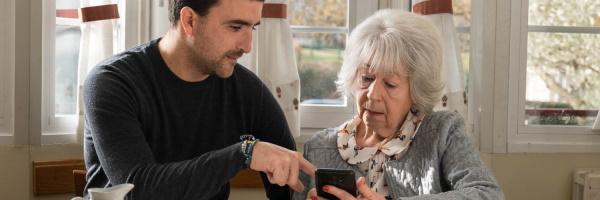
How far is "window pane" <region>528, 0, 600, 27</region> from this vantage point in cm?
277

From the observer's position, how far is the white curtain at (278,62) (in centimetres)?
262

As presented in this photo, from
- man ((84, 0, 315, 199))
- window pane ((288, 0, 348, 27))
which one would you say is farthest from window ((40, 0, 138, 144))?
man ((84, 0, 315, 199))

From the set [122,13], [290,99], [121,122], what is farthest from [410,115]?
[122,13]

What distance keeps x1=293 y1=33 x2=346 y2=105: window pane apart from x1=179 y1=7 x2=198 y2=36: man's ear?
1075mm

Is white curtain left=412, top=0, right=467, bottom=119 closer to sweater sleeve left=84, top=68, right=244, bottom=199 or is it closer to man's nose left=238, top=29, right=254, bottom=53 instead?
man's nose left=238, top=29, right=254, bottom=53

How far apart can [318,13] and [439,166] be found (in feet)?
4.09

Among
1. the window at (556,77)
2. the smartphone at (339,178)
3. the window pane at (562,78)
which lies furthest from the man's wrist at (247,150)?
the window pane at (562,78)

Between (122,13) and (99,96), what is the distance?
1.07 metres

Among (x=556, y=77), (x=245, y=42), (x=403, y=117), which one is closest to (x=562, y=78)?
A: (x=556, y=77)

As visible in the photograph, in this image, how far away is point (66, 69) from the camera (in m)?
2.68

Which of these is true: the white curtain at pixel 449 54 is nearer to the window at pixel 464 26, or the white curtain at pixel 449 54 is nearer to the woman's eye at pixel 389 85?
the window at pixel 464 26

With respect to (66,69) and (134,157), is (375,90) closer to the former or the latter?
(134,157)

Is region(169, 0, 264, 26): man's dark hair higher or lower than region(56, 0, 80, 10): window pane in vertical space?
lower

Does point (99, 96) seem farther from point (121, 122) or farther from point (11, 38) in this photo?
point (11, 38)
